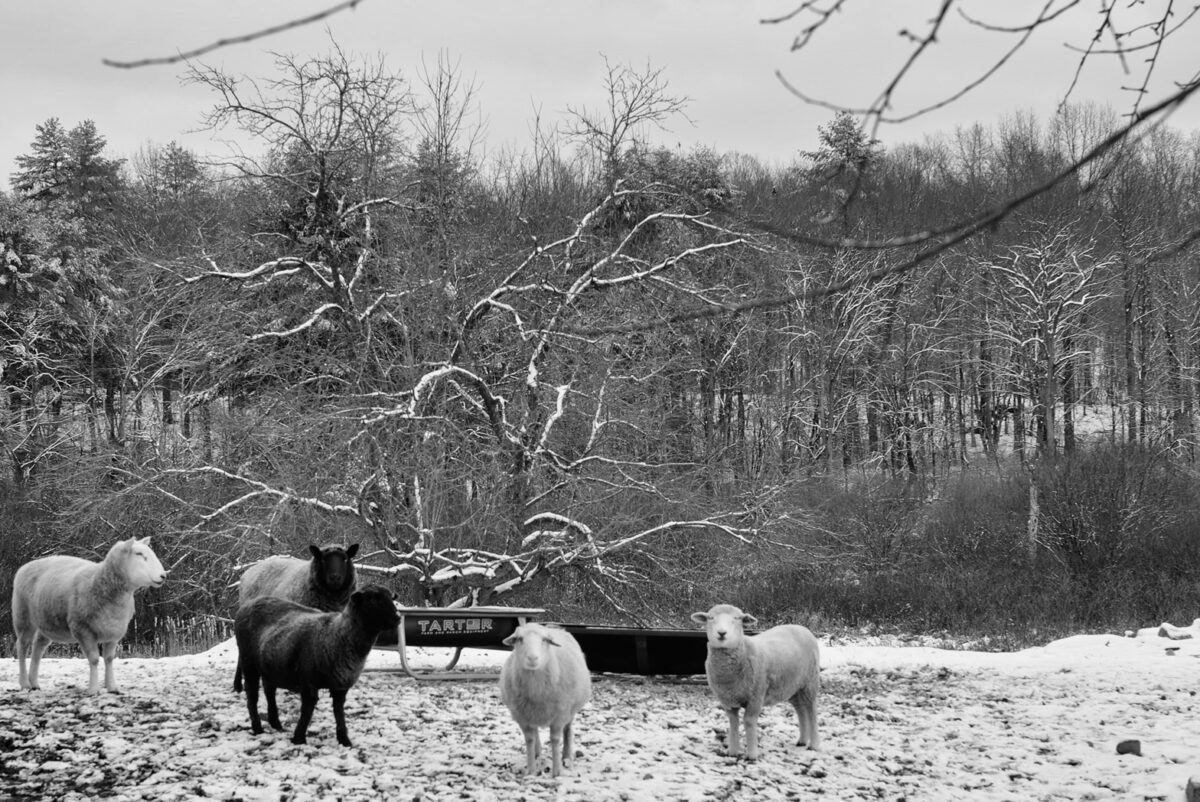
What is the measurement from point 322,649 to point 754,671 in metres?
2.92

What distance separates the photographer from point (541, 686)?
6523mm

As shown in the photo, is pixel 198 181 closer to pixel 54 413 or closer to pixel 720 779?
pixel 54 413

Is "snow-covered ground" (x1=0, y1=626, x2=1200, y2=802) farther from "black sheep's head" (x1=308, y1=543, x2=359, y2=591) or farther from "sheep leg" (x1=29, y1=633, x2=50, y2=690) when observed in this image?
"black sheep's head" (x1=308, y1=543, x2=359, y2=591)

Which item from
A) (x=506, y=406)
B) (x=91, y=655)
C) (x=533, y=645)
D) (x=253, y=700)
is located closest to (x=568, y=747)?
(x=533, y=645)

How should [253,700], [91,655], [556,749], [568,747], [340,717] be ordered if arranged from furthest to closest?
[91,655]
[253,700]
[568,747]
[340,717]
[556,749]

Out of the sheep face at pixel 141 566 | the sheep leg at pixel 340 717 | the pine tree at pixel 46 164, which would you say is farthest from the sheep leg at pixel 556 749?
the pine tree at pixel 46 164

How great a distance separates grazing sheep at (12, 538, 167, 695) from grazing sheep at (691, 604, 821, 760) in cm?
436

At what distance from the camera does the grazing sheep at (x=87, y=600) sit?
318 inches

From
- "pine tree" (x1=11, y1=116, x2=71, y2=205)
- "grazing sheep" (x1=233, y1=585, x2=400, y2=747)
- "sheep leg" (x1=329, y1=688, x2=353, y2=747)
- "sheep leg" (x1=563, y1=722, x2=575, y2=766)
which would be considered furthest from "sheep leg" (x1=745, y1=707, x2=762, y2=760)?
"pine tree" (x1=11, y1=116, x2=71, y2=205)

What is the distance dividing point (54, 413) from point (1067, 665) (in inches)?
1125

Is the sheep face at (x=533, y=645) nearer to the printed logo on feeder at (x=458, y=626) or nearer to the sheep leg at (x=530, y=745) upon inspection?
the sheep leg at (x=530, y=745)

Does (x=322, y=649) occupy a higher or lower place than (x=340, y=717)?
higher

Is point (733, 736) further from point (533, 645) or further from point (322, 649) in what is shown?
point (322, 649)

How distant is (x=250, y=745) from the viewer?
270 inches
